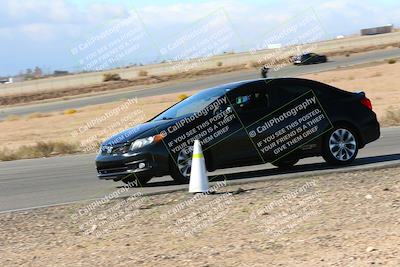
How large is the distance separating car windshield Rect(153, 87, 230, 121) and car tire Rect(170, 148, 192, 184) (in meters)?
0.74

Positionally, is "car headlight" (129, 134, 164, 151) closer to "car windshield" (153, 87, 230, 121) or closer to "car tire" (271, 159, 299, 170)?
"car windshield" (153, 87, 230, 121)

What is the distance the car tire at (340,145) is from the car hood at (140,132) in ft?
9.10

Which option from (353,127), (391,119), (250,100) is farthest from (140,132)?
(391,119)

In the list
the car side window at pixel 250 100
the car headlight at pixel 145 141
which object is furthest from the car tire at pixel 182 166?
the car side window at pixel 250 100

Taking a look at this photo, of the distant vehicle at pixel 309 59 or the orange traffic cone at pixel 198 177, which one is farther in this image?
the distant vehicle at pixel 309 59

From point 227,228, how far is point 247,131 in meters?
4.16

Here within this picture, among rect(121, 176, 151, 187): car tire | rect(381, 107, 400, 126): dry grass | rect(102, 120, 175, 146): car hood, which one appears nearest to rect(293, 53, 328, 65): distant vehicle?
rect(381, 107, 400, 126): dry grass

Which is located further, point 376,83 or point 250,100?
point 376,83

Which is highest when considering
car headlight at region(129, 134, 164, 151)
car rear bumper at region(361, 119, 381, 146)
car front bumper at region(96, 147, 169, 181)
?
car headlight at region(129, 134, 164, 151)

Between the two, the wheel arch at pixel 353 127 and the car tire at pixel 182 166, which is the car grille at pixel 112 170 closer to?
the car tire at pixel 182 166

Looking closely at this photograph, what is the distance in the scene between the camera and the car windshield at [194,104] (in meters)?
12.2

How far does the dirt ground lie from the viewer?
6.82m

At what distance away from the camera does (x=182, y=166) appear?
11766mm

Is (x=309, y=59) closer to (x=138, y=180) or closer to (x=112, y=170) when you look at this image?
(x=138, y=180)
